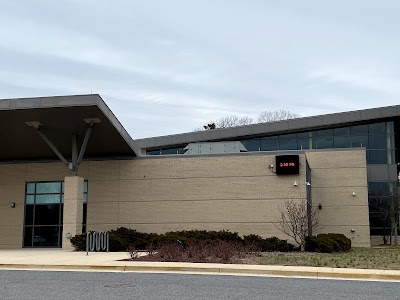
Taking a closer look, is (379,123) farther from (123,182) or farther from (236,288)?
(236,288)

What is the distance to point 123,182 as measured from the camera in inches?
1158

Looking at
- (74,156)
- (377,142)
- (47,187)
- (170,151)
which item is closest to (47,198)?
(47,187)

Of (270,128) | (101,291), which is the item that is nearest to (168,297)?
(101,291)

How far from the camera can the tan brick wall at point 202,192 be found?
27562 mm

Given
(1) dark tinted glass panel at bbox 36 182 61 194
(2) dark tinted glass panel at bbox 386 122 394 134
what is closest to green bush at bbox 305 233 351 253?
(2) dark tinted glass panel at bbox 386 122 394 134

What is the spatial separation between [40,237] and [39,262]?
12.6m

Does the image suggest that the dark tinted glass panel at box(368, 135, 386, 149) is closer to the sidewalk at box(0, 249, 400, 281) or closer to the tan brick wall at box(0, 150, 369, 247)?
the tan brick wall at box(0, 150, 369, 247)

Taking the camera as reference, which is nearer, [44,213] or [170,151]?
[44,213]

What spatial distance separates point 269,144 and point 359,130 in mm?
6317

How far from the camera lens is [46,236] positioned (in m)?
30.2

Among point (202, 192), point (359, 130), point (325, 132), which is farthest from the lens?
point (325, 132)

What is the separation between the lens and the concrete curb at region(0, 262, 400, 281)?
1431 centimetres

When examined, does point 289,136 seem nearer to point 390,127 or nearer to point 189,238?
point 390,127

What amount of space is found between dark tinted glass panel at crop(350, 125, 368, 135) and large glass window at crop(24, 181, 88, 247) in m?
19.0
